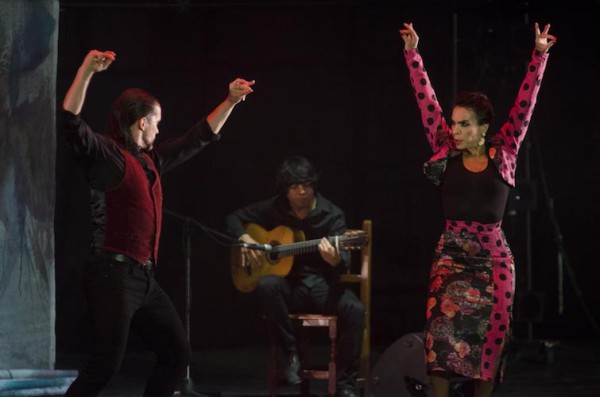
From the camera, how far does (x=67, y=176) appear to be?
892cm

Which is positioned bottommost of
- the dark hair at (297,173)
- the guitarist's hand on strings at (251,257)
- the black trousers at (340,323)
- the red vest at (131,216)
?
the black trousers at (340,323)

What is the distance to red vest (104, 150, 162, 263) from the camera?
4.62 meters

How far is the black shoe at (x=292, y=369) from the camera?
21.4ft

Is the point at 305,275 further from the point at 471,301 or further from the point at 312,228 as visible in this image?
the point at 471,301

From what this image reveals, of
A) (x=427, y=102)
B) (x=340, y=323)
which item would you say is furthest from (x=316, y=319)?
(x=427, y=102)

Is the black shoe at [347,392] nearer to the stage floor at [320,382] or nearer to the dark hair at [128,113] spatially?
the stage floor at [320,382]

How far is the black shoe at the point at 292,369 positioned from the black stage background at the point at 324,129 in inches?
103

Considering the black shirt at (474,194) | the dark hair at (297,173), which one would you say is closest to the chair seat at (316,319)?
the dark hair at (297,173)

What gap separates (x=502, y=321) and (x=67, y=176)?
500 centimetres

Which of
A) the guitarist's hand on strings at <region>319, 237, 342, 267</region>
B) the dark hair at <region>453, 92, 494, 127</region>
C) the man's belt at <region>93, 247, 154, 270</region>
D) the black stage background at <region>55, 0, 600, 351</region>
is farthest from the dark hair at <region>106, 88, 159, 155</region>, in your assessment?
the black stage background at <region>55, 0, 600, 351</region>

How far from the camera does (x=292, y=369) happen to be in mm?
6566

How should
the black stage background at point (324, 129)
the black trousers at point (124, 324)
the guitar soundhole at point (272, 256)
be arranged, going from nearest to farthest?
1. the black trousers at point (124, 324)
2. the guitar soundhole at point (272, 256)
3. the black stage background at point (324, 129)

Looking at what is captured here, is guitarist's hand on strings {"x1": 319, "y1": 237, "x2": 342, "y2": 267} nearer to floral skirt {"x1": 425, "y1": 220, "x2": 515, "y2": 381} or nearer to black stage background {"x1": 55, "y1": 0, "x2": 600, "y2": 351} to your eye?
floral skirt {"x1": 425, "y1": 220, "x2": 515, "y2": 381}

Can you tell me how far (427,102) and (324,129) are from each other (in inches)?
165
